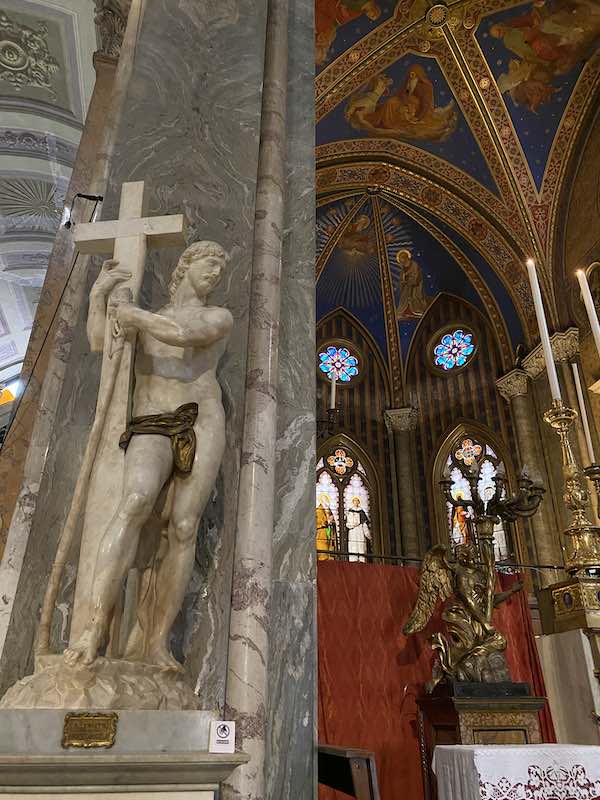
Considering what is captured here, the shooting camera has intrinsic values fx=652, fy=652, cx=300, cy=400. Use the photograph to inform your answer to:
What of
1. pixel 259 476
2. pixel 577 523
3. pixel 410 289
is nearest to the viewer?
pixel 259 476

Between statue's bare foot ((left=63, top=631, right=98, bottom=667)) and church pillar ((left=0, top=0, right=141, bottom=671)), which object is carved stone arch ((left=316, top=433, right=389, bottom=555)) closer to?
church pillar ((left=0, top=0, right=141, bottom=671))

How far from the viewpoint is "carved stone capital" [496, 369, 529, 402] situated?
12.5 m

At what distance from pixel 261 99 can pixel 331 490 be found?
10.9m

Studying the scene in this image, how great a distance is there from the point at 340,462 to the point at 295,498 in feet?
37.9

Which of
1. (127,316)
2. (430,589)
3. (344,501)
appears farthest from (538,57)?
(127,316)

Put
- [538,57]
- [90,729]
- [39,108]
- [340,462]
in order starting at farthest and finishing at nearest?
1. [340,462]
2. [538,57]
3. [39,108]
4. [90,729]

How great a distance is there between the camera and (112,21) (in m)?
5.58

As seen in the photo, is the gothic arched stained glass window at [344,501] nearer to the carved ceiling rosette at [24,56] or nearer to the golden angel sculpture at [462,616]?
the golden angel sculpture at [462,616]

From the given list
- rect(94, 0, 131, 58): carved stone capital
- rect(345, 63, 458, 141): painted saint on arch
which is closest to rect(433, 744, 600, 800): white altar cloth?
rect(94, 0, 131, 58): carved stone capital

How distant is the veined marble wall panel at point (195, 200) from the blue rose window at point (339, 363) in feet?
37.3

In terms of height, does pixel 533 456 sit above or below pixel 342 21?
below

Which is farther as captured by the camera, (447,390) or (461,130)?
(447,390)

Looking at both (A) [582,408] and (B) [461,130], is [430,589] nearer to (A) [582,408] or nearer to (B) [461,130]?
(A) [582,408]

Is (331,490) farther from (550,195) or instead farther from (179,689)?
(179,689)
